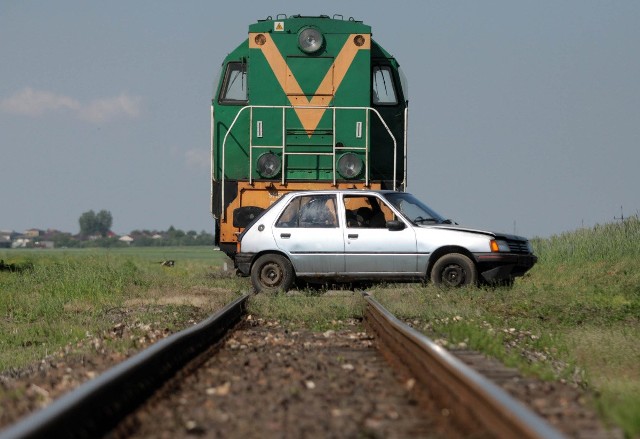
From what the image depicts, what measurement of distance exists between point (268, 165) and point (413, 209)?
2774 millimetres

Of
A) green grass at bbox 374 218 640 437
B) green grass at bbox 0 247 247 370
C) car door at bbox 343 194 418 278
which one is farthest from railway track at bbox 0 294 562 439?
car door at bbox 343 194 418 278

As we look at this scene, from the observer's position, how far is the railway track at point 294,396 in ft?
15.3

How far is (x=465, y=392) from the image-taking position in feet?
17.1

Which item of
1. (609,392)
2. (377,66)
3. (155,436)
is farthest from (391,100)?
(155,436)

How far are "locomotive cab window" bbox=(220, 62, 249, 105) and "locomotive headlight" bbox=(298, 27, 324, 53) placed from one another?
1067 millimetres

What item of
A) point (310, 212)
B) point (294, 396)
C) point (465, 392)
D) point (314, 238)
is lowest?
point (294, 396)

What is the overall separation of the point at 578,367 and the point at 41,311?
8294 millimetres

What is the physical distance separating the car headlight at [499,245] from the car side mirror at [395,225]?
128 cm

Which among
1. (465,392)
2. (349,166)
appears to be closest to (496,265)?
(349,166)

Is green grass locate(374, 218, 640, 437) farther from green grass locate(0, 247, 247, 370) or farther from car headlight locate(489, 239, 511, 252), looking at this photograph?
green grass locate(0, 247, 247, 370)

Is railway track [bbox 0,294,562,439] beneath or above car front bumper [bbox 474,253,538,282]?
beneath

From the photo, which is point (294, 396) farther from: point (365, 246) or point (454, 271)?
point (454, 271)

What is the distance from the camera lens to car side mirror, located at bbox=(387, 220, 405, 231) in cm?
1486

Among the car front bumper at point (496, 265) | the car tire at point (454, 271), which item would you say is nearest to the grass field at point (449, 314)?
the car front bumper at point (496, 265)
